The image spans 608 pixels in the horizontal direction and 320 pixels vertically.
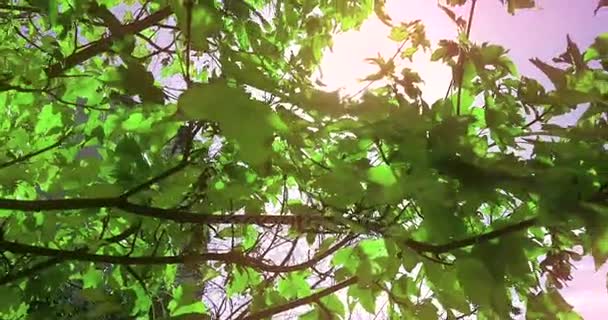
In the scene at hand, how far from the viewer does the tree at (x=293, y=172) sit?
766mm

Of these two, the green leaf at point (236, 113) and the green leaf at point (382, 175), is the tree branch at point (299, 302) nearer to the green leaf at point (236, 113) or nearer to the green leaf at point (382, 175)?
the green leaf at point (382, 175)

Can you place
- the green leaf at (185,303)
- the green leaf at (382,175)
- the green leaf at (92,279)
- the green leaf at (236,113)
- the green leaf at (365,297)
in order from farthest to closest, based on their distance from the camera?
the green leaf at (92,279), the green leaf at (185,303), the green leaf at (365,297), the green leaf at (382,175), the green leaf at (236,113)

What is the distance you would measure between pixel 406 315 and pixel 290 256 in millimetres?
309

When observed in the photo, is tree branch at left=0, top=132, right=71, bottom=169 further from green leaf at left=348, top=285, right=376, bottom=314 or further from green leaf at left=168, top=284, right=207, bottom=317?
green leaf at left=348, top=285, right=376, bottom=314

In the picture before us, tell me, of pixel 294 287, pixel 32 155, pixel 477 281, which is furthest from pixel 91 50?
pixel 477 281

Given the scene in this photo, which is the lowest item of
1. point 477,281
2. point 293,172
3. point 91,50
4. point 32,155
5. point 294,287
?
point 477,281

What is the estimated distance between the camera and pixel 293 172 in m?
1.19

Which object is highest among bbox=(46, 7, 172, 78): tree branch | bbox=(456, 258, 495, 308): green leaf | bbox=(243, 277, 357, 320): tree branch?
bbox=(46, 7, 172, 78): tree branch

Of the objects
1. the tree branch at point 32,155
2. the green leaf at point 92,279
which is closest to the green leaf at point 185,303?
the green leaf at point 92,279

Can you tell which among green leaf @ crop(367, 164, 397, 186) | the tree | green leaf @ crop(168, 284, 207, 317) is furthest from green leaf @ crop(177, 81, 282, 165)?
green leaf @ crop(168, 284, 207, 317)

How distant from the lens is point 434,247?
0.83m

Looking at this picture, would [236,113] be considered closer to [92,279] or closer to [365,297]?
[365,297]

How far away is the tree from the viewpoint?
0.77m

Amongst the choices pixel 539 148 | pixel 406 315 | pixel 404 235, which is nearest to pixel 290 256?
pixel 406 315
